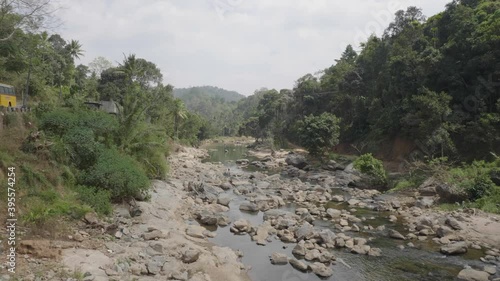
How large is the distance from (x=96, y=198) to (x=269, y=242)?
762 cm

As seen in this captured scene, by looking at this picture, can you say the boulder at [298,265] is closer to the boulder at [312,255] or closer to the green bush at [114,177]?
the boulder at [312,255]

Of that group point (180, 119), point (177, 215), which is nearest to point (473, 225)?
point (177, 215)

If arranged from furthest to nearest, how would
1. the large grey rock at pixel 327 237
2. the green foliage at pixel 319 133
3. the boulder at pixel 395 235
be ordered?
1. the green foliage at pixel 319 133
2. the boulder at pixel 395 235
3. the large grey rock at pixel 327 237

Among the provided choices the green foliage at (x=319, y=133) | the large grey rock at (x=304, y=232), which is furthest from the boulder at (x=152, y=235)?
the green foliage at (x=319, y=133)

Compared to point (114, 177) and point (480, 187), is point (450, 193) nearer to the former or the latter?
point (480, 187)

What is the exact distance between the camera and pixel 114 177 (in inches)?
547

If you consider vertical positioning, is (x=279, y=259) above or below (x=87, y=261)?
below

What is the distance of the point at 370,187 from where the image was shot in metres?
27.1

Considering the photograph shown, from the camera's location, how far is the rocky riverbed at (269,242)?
9359 millimetres

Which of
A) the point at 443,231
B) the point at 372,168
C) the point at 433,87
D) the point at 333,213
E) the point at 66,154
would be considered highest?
the point at 433,87

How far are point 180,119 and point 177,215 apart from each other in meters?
39.6

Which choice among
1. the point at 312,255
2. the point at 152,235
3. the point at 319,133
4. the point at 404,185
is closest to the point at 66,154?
the point at 152,235

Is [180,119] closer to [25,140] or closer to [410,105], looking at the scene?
[410,105]

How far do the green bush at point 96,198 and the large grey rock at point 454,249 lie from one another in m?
→ 13.7
